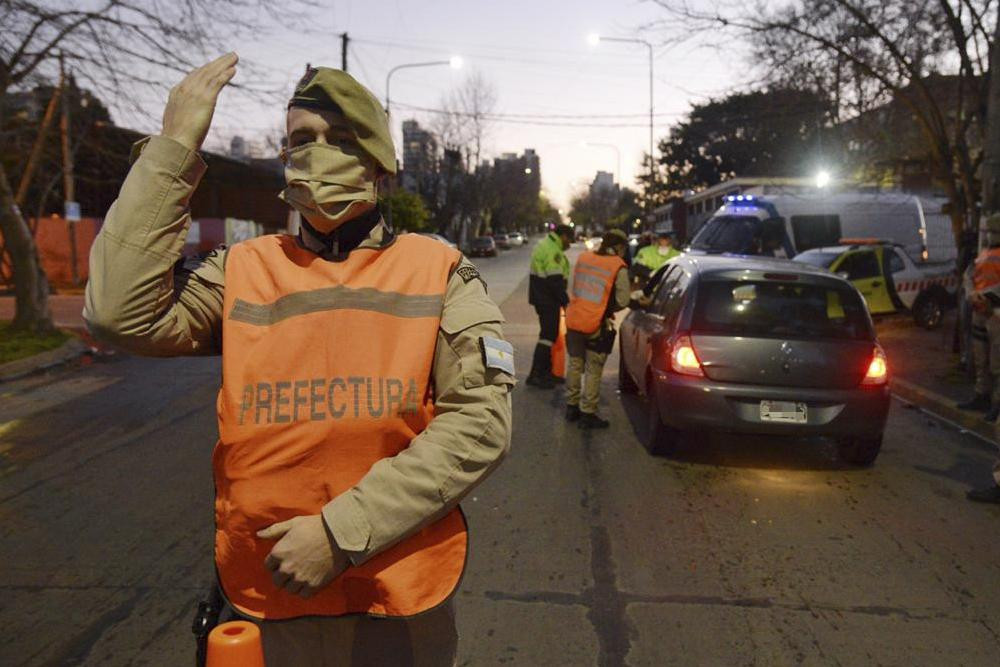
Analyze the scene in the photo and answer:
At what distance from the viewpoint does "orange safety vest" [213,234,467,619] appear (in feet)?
5.21

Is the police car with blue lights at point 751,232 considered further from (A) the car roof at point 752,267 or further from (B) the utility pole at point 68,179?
(B) the utility pole at point 68,179

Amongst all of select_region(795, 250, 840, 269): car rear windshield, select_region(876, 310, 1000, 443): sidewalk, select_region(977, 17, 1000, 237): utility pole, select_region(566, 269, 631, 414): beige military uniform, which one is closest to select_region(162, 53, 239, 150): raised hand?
select_region(566, 269, 631, 414): beige military uniform

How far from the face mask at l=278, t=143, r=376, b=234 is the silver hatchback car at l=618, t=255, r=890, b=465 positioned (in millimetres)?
4741

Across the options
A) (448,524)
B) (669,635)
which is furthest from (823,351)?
(448,524)

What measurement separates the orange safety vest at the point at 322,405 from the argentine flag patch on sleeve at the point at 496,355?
4.0 inches

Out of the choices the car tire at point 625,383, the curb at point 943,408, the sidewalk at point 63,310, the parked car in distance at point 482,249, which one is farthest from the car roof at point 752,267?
the parked car in distance at point 482,249

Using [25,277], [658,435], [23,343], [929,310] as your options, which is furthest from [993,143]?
[25,277]

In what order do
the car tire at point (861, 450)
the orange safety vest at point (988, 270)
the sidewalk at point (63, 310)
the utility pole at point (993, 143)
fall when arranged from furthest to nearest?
the sidewalk at point (63, 310) < the utility pole at point (993, 143) < the orange safety vest at point (988, 270) < the car tire at point (861, 450)

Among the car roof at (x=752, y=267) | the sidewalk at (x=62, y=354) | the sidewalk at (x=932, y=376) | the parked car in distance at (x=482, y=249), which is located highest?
the car roof at (x=752, y=267)

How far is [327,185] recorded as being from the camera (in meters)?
1.74

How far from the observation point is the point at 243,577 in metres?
1.68

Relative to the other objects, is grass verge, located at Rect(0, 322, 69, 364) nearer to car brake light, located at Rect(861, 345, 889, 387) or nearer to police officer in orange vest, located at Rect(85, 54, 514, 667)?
car brake light, located at Rect(861, 345, 889, 387)

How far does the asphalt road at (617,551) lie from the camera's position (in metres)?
3.56

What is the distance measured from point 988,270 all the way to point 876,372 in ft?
5.33
